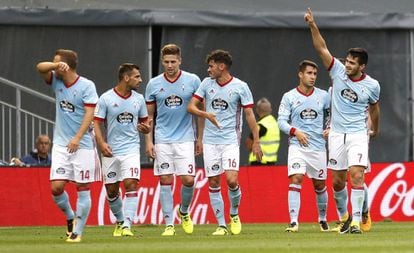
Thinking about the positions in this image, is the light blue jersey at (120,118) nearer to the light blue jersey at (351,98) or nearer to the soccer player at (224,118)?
the soccer player at (224,118)

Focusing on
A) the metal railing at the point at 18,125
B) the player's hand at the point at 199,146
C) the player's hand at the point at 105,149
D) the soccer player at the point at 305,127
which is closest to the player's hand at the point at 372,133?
the soccer player at the point at 305,127

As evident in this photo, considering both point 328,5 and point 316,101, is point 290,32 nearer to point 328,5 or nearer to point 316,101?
point 328,5

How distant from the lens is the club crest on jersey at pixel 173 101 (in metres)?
21.2

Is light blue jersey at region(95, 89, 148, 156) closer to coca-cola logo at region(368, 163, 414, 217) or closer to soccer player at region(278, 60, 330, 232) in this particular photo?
soccer player at region(278, 60, 330, 232)

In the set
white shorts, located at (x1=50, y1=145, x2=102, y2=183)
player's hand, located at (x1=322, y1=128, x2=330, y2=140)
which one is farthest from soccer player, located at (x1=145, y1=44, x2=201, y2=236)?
white shorts, located at (x1=50, y1=145, x2=102, y2=183)

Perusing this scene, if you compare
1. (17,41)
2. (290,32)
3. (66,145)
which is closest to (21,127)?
(17,41)

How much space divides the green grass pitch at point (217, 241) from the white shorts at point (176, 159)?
0.86 m

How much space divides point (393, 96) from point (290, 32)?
220 cm

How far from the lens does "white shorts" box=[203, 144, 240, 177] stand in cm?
2111

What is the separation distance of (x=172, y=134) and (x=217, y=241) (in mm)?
2666

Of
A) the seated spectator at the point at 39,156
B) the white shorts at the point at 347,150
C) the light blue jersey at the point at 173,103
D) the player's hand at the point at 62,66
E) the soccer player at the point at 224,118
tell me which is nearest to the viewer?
the player's hand at the point at 62,66

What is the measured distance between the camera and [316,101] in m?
21.9

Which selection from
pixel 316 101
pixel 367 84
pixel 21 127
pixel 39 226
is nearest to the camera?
pixel 367 84

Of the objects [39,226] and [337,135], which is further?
[39,226]
